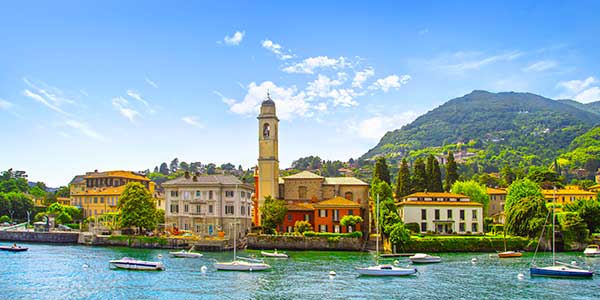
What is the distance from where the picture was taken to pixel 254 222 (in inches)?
3915

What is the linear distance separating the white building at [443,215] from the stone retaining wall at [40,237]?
5565 cm

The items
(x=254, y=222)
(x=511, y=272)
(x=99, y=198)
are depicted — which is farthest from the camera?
(x=99, y=198)

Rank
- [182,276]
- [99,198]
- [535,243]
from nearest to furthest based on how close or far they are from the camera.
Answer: [182,276] → [535,243] → [99,198]

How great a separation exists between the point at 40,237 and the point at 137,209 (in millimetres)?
21326

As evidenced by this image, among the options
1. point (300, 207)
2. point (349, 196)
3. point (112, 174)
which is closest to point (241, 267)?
point (300, 207)

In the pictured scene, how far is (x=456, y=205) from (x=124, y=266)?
5255 centimetres

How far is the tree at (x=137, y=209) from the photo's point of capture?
88.5 metres

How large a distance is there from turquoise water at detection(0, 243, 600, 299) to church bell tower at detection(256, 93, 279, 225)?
29.5 metres

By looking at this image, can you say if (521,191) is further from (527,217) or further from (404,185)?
(404,185)

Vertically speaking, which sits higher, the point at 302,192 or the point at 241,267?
the point at 302,192

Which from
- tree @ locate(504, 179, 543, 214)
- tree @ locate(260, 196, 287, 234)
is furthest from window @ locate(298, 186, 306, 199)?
tree @ locate(504, 179, 543, 214)

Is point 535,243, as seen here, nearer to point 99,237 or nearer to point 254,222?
point 254,222

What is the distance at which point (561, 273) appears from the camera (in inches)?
2100

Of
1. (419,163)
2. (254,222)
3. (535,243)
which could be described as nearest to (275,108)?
(254,222)
